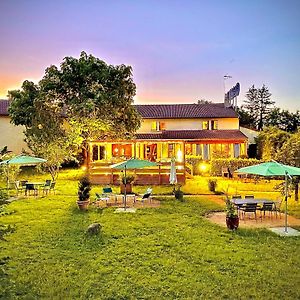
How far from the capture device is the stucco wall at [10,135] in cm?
4206

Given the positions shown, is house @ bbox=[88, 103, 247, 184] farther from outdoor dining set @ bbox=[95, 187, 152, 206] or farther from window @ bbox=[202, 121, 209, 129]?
outdoor dining set @ bbox=[95, 187, 152, 206]

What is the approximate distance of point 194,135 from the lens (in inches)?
1655

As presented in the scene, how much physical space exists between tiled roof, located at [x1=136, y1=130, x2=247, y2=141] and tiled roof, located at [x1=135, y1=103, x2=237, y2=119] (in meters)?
1.89

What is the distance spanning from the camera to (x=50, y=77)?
3319 cm

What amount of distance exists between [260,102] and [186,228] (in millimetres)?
64065

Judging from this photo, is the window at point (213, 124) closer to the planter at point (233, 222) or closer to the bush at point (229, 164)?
the bush at point (229, 164)

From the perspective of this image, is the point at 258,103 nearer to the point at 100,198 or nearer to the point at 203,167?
the point at 203,167

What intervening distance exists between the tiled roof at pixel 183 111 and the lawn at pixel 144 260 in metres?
30.1

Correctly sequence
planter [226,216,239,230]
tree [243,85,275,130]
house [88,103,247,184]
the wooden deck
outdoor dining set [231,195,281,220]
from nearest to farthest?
1. planter [226,216,239,230]
2. outdoor dining set [231,195,281,220]
3. the wooden deck
4. house [88,103,247,184]
5. tree [243,85,275,130]

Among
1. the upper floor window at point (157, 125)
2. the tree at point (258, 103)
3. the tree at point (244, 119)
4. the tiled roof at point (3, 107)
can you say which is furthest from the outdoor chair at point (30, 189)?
the tree at point (258, 103)

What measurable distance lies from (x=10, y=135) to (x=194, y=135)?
20.6 meters

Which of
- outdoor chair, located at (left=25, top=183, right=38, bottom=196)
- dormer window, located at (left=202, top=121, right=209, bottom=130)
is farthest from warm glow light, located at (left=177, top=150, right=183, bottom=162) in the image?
dormer window, located at (left=202, top=121, right=209, bottom=130)

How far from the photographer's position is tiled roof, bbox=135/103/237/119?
44531 mm

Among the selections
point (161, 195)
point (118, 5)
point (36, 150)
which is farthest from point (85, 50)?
point (118, 5)
